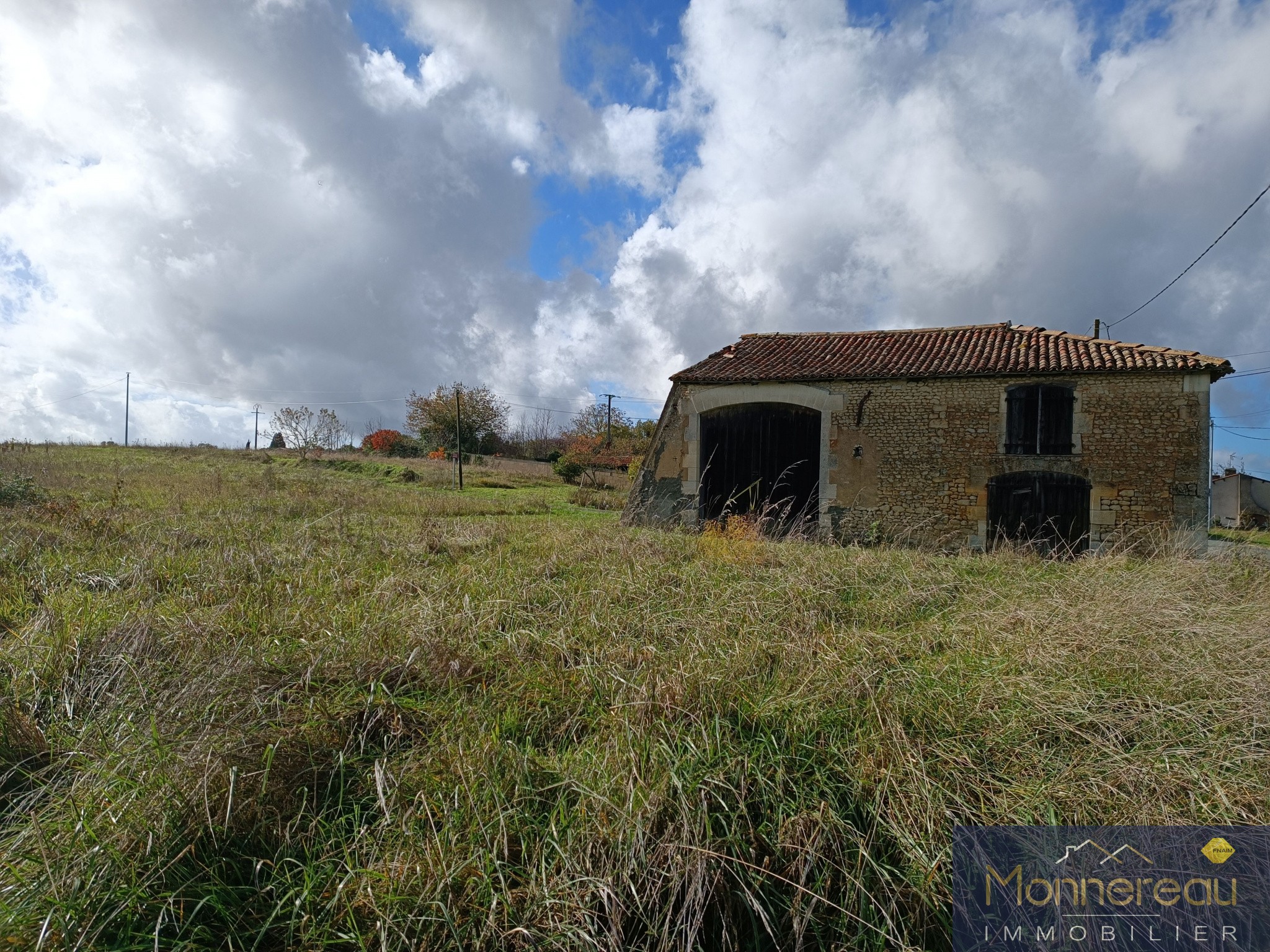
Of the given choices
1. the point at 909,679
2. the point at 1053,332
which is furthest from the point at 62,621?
the point at 1053,332

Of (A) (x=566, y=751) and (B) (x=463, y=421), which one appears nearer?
(A) (x=566, y=751)

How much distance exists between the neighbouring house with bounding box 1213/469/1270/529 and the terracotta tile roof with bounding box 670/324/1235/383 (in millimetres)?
21212

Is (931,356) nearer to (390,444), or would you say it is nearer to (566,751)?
(566,751)

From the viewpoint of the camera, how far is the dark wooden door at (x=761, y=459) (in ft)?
39.9

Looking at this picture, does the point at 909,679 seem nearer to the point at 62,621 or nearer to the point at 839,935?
the point at 839,935

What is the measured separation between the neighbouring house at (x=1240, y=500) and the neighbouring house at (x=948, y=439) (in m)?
21.3

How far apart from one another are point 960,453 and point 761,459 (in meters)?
3.72

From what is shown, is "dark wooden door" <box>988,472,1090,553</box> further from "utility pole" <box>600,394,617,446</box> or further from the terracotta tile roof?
"utility pole" <box>600,394,617,446</box>

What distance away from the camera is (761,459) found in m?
12.5

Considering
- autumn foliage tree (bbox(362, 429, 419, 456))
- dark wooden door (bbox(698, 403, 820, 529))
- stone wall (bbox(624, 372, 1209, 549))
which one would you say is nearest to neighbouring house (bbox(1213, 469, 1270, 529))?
stone wall (bbox(624, 372, 1209, 549))

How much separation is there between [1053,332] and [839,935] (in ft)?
44.8

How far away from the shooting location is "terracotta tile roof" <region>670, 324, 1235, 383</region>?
10.4 m

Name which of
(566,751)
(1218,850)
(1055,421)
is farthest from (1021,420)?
(566,751)

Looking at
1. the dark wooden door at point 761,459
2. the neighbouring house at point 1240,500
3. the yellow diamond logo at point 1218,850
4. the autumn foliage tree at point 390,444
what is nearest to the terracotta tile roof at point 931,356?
the dark wooden door at point 761,459
